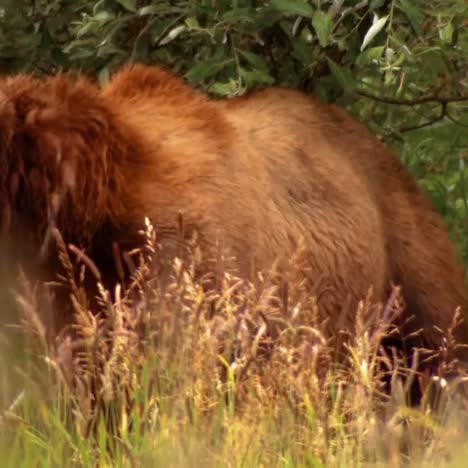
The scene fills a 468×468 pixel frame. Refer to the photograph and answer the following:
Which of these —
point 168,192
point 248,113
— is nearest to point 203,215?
point 168,192

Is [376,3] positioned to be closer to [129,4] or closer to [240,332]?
[129,4]

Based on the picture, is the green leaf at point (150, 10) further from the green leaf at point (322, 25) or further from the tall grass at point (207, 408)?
the tall grass at point (207, 408)

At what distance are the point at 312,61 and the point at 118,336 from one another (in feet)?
8.51

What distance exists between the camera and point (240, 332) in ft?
10.7

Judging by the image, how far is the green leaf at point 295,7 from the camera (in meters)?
5.12

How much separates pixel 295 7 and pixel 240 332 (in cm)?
211

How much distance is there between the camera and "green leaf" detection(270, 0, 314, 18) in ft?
16.8

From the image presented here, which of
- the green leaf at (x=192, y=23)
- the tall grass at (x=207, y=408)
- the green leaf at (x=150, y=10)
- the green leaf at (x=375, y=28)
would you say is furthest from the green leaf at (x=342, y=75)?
the tall grass at (x=207, y=408)

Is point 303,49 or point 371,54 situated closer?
point 371,54

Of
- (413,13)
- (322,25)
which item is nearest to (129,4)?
(322,25)

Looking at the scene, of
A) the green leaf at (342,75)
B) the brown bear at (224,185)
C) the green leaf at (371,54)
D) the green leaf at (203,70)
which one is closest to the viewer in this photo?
the brown bear at (224,185)

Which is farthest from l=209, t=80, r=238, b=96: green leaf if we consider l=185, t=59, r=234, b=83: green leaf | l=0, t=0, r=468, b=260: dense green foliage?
l=185, t=59, r=234, b=83: green leaf

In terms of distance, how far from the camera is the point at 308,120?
5.20 meters

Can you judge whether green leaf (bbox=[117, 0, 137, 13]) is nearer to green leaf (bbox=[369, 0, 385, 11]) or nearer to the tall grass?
green leaf (bbox=[369, 0, 385, 11])
